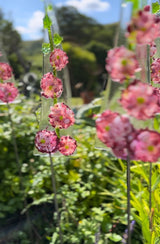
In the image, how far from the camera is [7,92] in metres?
1.36

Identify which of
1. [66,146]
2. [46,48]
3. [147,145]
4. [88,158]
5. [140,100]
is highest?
[46,48]

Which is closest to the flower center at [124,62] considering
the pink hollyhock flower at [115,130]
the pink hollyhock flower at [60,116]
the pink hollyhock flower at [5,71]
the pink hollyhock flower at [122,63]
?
the pink hollyhock flower at [122,63]

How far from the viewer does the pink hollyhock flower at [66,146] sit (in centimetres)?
97

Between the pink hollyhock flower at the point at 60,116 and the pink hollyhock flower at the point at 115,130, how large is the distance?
0.91 ft

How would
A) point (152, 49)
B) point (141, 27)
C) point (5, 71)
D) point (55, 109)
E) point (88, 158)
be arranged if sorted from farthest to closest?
point (88, 158) → point (5, 71) → point (152, 49) → point (55, 109) → point (141, 27)

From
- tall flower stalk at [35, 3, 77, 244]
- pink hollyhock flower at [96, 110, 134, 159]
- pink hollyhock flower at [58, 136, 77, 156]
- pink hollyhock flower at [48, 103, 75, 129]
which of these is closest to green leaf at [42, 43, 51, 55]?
tall flower stalk at [35, 3, 77, 244]

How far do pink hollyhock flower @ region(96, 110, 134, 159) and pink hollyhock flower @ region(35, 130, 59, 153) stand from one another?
348 mm

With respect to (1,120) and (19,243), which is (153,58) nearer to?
(19,243)

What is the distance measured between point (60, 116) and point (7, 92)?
1.74 feet

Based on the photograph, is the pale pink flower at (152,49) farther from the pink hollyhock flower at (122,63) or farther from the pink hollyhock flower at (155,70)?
the pink hollyhock flower at (122,63)

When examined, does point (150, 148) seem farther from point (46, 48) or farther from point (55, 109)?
point (46, 48)

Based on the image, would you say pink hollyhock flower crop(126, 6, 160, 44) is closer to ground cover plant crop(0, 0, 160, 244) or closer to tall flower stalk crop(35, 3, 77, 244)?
ground cover plant crop(0, 0, 160, 244)

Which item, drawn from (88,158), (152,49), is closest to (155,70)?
(152,49)

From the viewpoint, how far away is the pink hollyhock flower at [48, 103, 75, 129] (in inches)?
36.4
